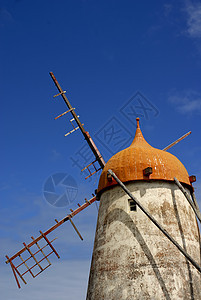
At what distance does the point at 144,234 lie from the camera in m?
12.0

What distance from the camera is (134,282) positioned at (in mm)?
11211

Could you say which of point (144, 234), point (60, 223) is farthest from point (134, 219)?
point (60, 223)

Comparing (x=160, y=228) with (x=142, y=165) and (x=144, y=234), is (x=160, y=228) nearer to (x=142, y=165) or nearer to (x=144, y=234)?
(x=144, y=234)

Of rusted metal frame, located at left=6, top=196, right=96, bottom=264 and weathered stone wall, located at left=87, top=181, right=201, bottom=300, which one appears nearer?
weathered stone wall, located at left=87, top=181, right=201, bottom=300

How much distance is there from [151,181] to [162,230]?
2.14 metres

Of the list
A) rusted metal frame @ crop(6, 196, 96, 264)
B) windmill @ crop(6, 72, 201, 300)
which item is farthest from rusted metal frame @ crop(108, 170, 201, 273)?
rusted metal frame @ crop(6, 196, 96, 264)

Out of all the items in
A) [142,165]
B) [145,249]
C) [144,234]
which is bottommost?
[145,249]

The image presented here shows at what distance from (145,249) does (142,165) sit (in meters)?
3.23

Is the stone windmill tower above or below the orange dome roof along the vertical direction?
below

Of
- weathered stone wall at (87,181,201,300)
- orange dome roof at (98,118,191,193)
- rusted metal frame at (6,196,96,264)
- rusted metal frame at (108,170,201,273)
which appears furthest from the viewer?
rusted metal frame at (6,196,96,264)

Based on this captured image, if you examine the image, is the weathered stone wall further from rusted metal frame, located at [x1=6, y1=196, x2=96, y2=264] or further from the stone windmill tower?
rusted metal frame, located at [x1=6, y1=196, x2=96, y2=264]

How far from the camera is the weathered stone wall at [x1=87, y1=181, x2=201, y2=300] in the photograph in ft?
36.6

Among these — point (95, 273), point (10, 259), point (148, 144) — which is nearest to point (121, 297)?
point (95, 273)

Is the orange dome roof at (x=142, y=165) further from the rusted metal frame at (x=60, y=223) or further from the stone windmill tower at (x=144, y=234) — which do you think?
the rusted metal frame at (x=60, y=223)
